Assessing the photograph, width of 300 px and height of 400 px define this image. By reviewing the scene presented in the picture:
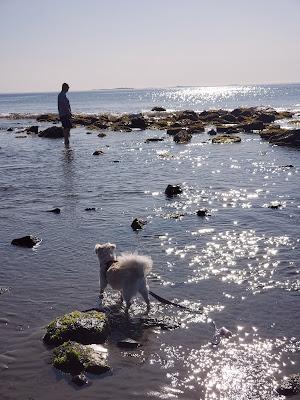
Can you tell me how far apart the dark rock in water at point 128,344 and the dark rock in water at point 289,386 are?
240 cm

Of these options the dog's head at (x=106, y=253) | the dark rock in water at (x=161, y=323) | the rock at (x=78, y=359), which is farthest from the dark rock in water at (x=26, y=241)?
the rock at (x=78, y=359)

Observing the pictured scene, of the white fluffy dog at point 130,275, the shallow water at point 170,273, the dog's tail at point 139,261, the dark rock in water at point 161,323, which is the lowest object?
the dark rock in water at point 161,323

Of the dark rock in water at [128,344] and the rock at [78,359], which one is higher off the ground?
the rock at [78,359]

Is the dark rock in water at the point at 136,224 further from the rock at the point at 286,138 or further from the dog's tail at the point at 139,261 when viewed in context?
the rock at the point at 286,138

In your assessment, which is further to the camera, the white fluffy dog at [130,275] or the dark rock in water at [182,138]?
the dark rock in water at [182,138]

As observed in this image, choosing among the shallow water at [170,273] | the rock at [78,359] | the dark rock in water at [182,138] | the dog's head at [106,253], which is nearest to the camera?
the shallow water at [170,273]

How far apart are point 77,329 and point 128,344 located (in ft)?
→ 3.00

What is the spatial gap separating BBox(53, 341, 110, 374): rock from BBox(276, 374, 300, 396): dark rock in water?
2.55 meters

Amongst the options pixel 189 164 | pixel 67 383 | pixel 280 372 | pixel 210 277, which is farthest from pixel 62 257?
pixel 189 164

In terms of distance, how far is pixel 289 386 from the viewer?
257 inches

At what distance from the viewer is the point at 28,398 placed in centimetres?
652

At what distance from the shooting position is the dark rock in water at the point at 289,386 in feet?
21.2

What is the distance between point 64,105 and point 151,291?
23.3 metres

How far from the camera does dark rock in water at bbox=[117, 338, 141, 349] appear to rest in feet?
25.6
